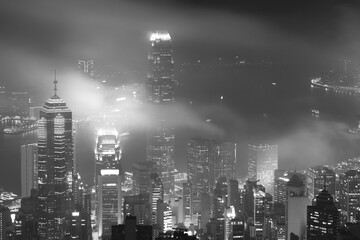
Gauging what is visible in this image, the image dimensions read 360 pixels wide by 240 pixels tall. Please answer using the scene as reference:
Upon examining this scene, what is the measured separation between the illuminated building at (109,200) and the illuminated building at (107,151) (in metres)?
0.21

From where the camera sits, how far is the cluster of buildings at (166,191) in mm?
7660

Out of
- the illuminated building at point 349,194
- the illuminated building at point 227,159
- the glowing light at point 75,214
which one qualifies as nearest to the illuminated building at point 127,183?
the glowing light at point 75,214

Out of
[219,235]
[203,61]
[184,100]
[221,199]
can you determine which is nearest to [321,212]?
[219,235]

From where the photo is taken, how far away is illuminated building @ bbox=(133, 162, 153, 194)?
9.19m

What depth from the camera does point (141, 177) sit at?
9.59 metres

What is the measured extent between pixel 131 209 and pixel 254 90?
10.7 feet

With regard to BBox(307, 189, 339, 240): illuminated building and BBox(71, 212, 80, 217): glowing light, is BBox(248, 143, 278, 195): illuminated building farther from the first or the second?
BBox(71, 212, 80, 217): glowing light

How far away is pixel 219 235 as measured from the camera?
771 cm

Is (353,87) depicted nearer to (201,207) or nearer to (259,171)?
(259,171)

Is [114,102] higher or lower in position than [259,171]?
higher

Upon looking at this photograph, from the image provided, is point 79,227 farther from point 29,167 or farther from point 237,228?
point 237,228

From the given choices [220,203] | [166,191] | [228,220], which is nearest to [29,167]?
[166,191]

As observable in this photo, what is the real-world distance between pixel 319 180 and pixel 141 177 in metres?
1.97

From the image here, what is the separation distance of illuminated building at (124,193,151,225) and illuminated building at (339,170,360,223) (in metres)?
1.66
